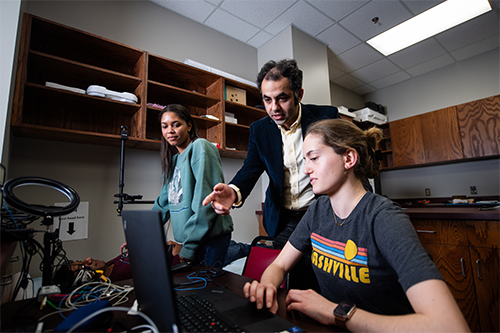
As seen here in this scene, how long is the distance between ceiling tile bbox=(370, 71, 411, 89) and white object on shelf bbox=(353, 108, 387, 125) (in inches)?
25.3

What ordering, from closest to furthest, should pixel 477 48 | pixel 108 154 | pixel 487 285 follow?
1. pixel 487 285
2. pixel 108 154
3. pixel 477 48

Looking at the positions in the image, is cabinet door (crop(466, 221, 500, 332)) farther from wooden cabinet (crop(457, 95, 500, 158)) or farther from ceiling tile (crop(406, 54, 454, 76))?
ceiling tile (crop(406, 54, 454, 76))

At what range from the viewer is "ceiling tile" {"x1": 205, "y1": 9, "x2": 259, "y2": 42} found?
293 centimetres

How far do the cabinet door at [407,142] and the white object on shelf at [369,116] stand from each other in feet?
0.72

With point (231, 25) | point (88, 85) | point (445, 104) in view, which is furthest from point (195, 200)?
point (445, 104)

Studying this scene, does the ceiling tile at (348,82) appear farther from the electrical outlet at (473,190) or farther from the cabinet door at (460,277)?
the cabinet door at (460,277)

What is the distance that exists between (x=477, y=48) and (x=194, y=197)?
4683mm

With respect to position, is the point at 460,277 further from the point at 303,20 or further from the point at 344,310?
the point at 303,20

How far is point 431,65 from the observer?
4121 millimetres

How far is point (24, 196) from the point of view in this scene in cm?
188

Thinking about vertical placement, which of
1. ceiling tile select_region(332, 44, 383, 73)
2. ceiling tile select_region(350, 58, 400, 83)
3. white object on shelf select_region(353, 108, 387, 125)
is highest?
ceiling tile select_region(332, 44, 383, 73)

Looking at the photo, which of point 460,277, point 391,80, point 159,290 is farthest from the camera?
point 391,80

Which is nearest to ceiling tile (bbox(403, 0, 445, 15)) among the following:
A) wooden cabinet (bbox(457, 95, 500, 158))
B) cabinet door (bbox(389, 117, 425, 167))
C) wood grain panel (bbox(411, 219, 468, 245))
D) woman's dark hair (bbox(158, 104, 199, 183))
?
wooden cabinet (bbox(457, 95, 500, 158))

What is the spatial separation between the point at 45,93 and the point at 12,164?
567 millimetres
